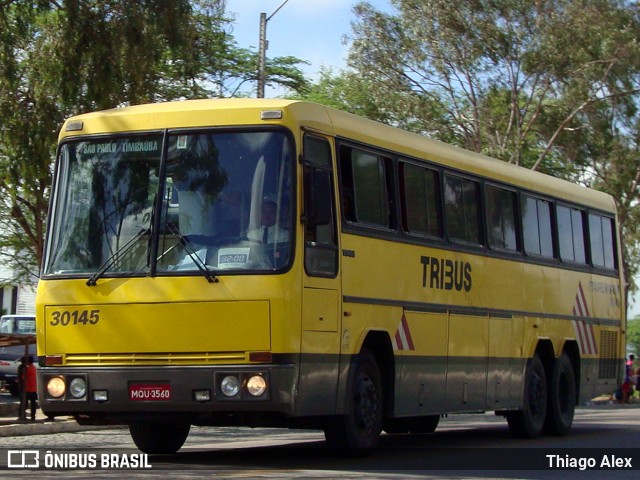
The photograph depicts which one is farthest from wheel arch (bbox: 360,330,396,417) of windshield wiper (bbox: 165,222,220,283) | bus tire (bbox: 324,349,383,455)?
windshield wiper (bbox: 165,222,220,283)

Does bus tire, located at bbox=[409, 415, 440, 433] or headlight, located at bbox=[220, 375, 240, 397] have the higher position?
headlight, located at bbox=[220, 375, 240, 397]

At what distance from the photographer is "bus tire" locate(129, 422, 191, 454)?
14117 millimetres

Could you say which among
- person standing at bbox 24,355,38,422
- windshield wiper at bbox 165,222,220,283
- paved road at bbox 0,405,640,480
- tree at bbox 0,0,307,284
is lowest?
paved road at bbox 0,405,640,480

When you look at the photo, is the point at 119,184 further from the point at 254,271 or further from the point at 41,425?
the point at 41,425

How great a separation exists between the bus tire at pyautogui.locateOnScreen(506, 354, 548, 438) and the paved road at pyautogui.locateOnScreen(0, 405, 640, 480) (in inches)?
9.8

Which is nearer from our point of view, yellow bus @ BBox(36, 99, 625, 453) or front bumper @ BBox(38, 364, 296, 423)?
front bumper @ BBox(38, 364, 296, 423)

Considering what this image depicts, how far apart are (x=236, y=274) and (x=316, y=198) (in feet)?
3.39

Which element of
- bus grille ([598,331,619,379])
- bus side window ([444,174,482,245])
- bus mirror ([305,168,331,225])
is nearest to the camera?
bus mirror ([305,168,331,225])

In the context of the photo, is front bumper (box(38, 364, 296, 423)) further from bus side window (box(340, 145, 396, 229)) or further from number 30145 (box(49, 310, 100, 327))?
bus side window (box(340, 145, 396, 229))

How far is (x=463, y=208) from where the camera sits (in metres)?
16.2

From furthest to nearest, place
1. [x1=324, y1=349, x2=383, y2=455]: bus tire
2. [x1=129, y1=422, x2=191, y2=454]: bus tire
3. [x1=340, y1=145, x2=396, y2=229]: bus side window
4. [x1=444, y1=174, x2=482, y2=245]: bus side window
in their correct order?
1. [x1=444, y1=174, x2=482, y2=245]: bus side window
2. [x1=129, y1=422, x2=191, y2=454]: bus tire
3. [x1=340, y1=145, x2=396, y2=229]: bus side window
4. [x1=324, y1=349, x2=383, y2=455]: bus tire

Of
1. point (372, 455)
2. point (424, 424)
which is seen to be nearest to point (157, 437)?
point (372, 455)

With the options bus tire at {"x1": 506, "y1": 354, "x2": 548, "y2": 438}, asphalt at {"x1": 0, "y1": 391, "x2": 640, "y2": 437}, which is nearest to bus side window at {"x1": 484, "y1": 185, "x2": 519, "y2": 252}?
bus tire at {"x1": 506, "y1": 354, "x2": 548, "y2": 438}

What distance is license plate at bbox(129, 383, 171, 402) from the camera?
39.1 feet
